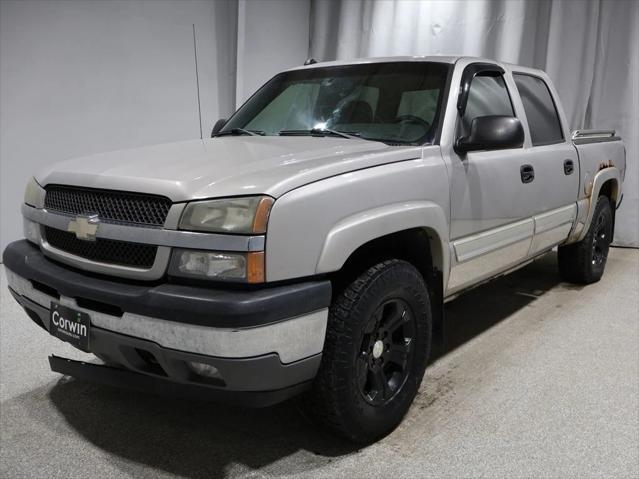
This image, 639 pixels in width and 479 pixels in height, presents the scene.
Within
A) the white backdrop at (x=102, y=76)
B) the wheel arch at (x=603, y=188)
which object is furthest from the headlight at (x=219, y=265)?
the white backdrop at (x=102, y=76)

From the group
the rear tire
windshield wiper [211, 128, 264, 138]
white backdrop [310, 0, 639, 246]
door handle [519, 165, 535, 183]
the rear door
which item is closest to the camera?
windshield wiper [211, 128, 264, 138]

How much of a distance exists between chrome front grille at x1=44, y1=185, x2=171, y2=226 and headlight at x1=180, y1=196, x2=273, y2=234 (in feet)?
0.35

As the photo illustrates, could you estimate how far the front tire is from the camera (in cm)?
190

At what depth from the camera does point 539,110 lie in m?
3.41

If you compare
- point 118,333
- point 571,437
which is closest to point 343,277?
point 118,333

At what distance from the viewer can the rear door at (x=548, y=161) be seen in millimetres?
3125

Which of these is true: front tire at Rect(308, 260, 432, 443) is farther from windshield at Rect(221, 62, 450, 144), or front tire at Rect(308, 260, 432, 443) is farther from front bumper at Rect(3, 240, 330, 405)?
windshield at Rect(221, 62, 450, 144)

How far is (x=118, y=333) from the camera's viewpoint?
176cm

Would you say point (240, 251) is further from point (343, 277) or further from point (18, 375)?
point (18, 375)

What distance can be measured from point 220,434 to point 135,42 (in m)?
4.10

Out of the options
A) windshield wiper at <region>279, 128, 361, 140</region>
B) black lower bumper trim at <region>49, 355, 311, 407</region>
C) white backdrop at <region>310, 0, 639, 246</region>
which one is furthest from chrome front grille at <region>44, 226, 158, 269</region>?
white backdrop at <region>310, 0, 639, 246</region>

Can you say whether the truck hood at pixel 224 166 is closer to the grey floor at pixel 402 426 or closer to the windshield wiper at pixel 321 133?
the windshield wiper at pixel 321 133

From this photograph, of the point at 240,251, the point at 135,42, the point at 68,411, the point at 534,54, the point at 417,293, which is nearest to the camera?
the point at 240,251

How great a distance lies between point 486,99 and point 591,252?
194 cm
